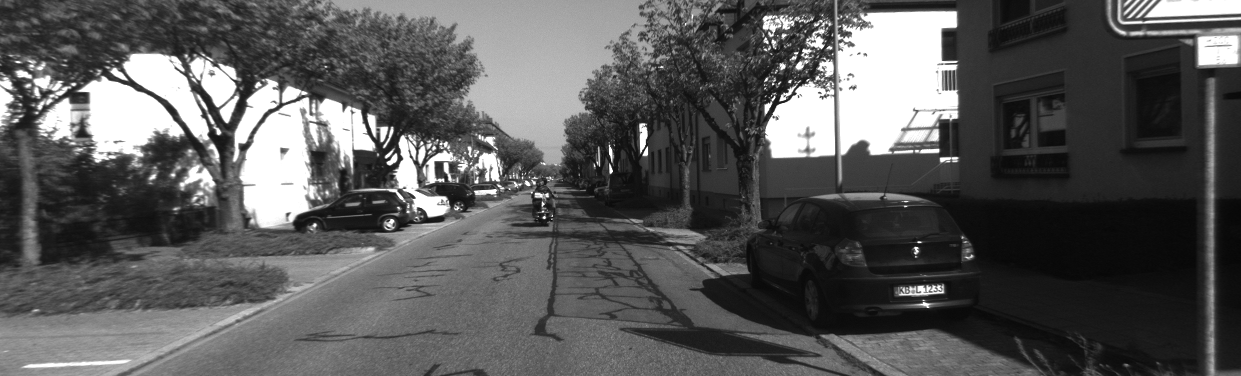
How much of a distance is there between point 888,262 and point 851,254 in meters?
0.34

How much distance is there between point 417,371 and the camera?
6273mm

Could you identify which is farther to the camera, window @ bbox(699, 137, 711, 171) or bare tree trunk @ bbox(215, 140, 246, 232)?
window @ bbox(699, 137, 711, 171)

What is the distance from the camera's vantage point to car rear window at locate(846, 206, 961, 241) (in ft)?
24.6

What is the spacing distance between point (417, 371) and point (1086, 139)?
10622 millimetres

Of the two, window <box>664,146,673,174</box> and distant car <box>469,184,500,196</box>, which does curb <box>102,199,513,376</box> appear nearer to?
window <box>664,146,673,174</box>

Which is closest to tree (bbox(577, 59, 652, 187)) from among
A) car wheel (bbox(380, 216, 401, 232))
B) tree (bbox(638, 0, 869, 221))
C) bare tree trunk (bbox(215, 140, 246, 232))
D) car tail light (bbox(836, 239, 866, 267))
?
car wheel (bbox(380, 216, 401, 232))

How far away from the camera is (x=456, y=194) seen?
123ft

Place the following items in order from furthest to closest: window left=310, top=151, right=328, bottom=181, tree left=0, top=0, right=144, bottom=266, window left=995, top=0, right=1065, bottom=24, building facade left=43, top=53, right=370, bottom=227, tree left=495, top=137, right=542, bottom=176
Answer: tree left=495, top=137, right=542, bottom=176, window left=310, top=151, right=328, bottom=181, building facade left=43, top=53, right=370, bottom=227, window left=995, top=0, right=1065, bottom=24, tree left=0, top=0, right=144, bottom=266

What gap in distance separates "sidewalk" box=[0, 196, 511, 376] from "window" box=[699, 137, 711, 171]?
21977mm

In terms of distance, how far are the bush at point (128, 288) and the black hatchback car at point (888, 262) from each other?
7357mm

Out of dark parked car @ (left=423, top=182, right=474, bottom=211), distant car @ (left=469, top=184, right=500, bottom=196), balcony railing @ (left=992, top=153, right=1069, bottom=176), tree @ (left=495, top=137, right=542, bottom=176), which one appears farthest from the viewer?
tree @ (left=495, top=137, right=542, bottom=176)

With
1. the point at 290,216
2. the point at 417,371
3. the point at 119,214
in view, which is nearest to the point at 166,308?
the point at 417,371

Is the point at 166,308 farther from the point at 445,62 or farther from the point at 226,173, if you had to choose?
the point at 445,62

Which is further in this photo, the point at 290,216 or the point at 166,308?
the point at 290,216
